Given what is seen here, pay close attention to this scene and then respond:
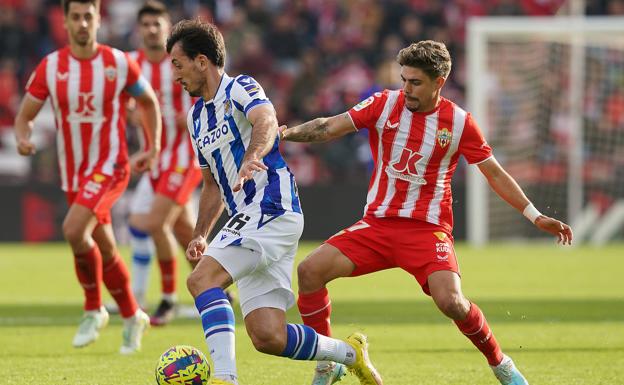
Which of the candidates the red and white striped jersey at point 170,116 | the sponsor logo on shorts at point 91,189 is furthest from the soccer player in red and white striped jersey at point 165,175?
the sponsor logo on shorts at point 91,189

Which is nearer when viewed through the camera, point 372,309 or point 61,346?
point 61,346

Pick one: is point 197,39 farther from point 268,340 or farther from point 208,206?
point 268,340

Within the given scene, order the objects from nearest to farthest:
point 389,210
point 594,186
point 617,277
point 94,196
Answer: point 389,210
point 94,196
point 617,277
point 594,186

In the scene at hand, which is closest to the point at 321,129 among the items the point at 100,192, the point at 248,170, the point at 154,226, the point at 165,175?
the point at 248,170

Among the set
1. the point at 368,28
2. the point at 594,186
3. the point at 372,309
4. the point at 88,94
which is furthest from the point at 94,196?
the point at 368,28

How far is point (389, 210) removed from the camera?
6816mm

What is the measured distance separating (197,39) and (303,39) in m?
16.4

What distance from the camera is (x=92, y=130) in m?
8.52

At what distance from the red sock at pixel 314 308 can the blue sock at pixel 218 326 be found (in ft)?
2.99

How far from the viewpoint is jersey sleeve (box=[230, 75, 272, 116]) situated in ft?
19.5

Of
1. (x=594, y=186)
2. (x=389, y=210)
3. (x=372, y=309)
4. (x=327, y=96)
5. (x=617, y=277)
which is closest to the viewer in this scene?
(x=389, y=210)

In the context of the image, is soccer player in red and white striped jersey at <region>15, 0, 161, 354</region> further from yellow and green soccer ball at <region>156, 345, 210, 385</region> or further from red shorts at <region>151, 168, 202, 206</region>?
yellow and green soccer ball at <region>156, 345, 210, 385</region>

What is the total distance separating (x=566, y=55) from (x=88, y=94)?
12560mm

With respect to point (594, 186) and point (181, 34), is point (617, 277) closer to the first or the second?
point (594, 186)
